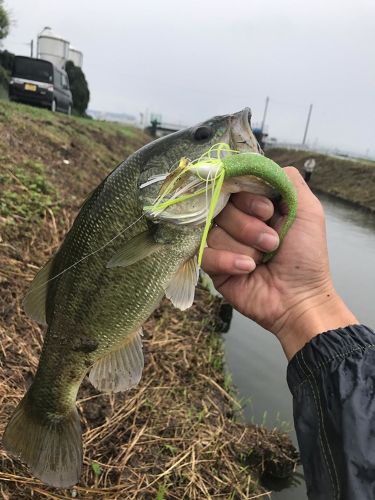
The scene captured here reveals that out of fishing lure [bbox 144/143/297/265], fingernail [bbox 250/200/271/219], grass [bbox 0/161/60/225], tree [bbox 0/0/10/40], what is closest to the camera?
fishing lure [bbox 144/143/297/265]

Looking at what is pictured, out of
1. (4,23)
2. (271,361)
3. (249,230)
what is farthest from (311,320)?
(4,23)

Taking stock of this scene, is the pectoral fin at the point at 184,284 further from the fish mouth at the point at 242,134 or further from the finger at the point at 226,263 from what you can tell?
the fish mouth at the point at 242,134

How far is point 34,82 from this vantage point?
18.4 metres

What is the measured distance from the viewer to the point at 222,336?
22.9ft

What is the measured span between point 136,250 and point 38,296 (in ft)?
2.32

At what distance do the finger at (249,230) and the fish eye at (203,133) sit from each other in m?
0.37

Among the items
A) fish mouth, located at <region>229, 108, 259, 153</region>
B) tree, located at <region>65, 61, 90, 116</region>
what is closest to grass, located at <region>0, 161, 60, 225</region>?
fish mouth, located at <region>229, 108, 259, 153</region>

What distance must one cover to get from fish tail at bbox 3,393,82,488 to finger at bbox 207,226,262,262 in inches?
48.9

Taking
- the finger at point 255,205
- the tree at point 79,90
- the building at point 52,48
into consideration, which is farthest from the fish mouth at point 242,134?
the building at point 52,48

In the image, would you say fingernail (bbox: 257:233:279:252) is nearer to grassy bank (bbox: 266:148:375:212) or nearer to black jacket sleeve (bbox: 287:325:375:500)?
black jacket sleeve (bbox: 287:325:375:500)

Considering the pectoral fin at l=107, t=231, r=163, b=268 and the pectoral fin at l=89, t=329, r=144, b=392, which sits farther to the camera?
the pectoral fin at l=89, t=329, r=144, b=392

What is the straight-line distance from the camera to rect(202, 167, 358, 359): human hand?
7.73ft

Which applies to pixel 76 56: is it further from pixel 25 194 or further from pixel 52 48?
pixel 25 194

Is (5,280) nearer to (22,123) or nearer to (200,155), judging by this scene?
(200,155)
